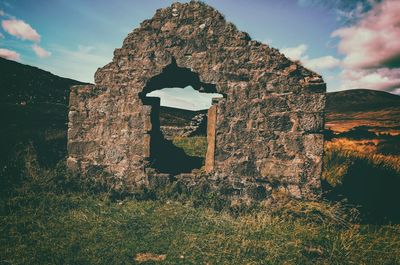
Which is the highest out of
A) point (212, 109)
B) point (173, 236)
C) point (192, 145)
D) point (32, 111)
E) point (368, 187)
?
point (212, 109)

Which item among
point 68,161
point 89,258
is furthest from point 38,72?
point 89,258

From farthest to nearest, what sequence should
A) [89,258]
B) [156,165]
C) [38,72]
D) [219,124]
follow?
[38,72] → [156,165] → [219,124] → [89,258]

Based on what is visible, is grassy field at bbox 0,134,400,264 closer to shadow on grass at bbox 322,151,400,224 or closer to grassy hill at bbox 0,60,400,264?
grassy hill at bbox 0,60,400,264

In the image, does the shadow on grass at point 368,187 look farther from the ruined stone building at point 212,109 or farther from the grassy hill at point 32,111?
the grassy hill at point 32,111

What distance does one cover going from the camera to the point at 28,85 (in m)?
16.6

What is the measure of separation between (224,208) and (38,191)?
10.7ft

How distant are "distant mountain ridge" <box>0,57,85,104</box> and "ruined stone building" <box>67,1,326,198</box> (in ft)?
36.2

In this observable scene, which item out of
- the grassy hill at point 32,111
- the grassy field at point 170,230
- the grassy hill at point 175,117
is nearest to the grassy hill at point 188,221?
the grassy field at point 170,230

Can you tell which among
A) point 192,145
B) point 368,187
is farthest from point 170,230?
point 192,145

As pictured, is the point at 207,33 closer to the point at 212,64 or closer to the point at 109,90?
the point at 212,64

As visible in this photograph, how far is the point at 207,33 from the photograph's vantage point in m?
4.98

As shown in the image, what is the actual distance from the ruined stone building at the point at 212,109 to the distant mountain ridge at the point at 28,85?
11.0 meters

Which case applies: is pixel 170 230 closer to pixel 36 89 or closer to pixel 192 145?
pixel 192 145

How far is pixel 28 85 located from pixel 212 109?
15.8 meters
